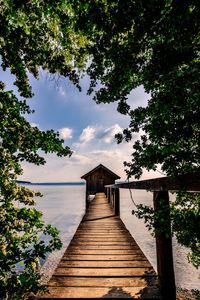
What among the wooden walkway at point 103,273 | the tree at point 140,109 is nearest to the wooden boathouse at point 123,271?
the wooden walkway at point 103,273

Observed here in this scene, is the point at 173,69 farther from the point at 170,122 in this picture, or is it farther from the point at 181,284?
the point at 181,284

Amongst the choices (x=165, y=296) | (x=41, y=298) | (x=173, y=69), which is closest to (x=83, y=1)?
(x=173, y=69)

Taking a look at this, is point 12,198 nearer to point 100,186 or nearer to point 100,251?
point 100,251

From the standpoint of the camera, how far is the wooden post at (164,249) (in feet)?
8.48

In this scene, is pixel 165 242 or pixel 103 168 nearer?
pixel 165 242

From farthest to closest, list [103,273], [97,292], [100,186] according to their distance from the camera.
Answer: [100,186]
[103,273]
[97,292]

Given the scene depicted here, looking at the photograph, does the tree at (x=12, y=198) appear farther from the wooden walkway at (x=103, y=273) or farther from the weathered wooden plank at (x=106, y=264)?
the weathered wooden plank at (x=106, y=264)

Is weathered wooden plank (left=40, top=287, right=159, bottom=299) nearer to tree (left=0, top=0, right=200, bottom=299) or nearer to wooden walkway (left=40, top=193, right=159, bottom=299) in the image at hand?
wooden walkway (left=40, top=193, right=159, bottom=299)

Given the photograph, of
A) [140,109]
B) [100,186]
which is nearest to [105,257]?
[140,109]

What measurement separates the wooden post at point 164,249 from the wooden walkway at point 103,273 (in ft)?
0.52

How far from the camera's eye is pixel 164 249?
277 centimetres

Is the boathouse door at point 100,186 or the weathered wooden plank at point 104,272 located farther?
the boathouse door at point 100,186

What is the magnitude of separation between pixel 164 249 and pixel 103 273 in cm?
116

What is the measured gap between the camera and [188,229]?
8.99ft
